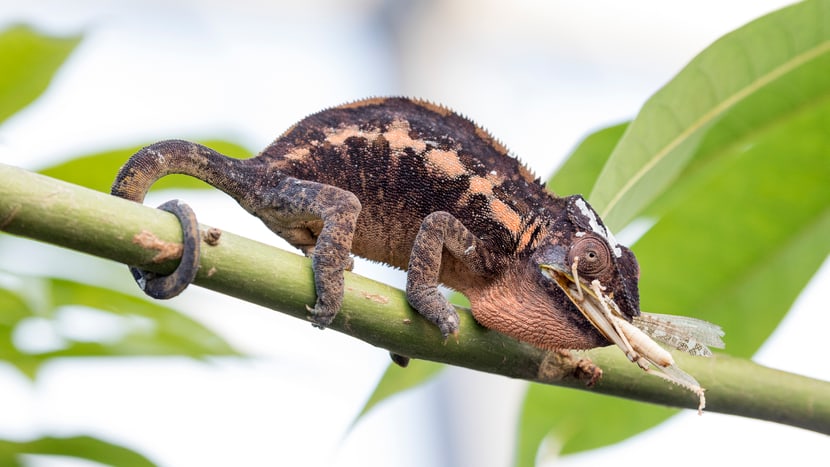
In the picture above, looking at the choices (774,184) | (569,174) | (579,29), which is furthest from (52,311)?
(579,29)

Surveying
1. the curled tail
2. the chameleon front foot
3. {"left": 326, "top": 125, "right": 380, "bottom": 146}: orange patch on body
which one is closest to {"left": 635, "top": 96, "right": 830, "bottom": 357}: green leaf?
{"left": 326, "top": 125, "right": 380, "bottom": 146}: orange patch on body

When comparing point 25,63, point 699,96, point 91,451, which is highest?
point 25,63

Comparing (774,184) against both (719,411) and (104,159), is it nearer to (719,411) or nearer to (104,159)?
(719,411)

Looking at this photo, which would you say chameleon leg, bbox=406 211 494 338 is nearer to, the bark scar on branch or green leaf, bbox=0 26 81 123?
the bark scar on branch

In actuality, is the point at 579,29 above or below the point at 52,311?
above

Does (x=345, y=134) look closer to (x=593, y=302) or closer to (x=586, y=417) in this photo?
(x=593, y=302)

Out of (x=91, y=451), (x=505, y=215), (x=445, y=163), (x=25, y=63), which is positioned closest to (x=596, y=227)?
(x=505, y=215)

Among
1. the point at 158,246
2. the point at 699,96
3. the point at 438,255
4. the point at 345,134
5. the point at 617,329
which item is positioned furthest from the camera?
the point at 345,134
